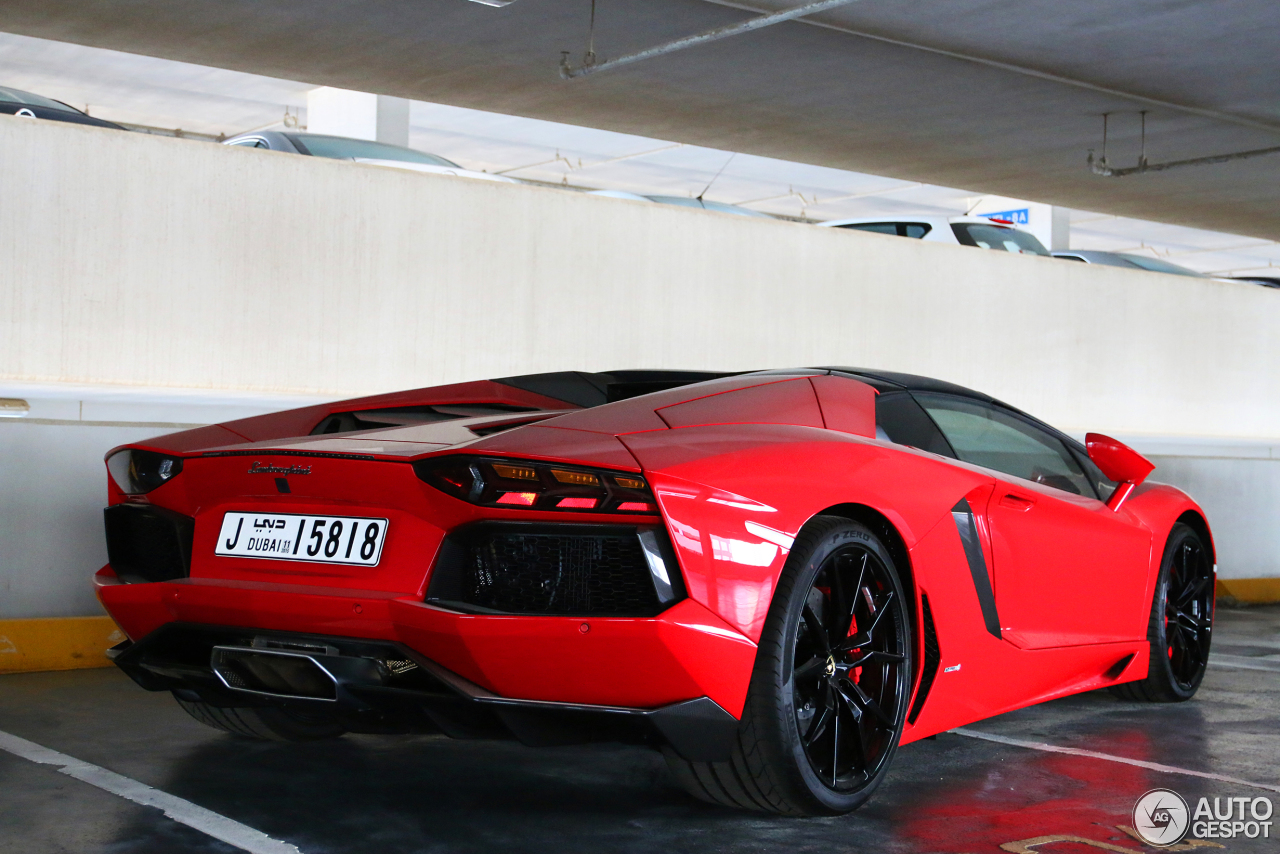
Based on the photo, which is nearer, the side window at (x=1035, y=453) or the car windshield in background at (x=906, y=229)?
the side window at (x=1035, y=453)

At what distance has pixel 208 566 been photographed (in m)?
2.98

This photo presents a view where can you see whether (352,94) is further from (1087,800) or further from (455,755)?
(1087,800)

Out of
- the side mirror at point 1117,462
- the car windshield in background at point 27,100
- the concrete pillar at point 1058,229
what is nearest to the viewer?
the side mirror at point 1117,462

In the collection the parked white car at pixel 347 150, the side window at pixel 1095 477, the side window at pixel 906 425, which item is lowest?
the side window at pixel 1095 477

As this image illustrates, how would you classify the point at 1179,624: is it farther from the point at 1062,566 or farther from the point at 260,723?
the point at 260,723

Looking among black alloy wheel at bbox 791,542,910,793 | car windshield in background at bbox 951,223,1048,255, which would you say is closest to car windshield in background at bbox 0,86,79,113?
car windshield in background at bbox 951,223,1048,255

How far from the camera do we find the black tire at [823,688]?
2.78 metres

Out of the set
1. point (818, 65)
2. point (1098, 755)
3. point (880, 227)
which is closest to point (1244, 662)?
point (1098, 755)

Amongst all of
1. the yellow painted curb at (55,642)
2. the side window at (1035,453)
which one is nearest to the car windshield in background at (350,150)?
the yellow painted curb at (55,642)

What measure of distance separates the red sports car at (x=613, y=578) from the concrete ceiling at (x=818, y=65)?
5571 millimetres

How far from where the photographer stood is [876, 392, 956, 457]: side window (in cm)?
349

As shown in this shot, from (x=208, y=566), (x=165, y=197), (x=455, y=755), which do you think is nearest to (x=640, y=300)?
(x=165, y=197)

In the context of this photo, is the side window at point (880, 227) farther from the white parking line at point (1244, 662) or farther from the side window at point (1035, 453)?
the side window at point (1035, 453)

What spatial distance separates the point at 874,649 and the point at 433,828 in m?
1.13
